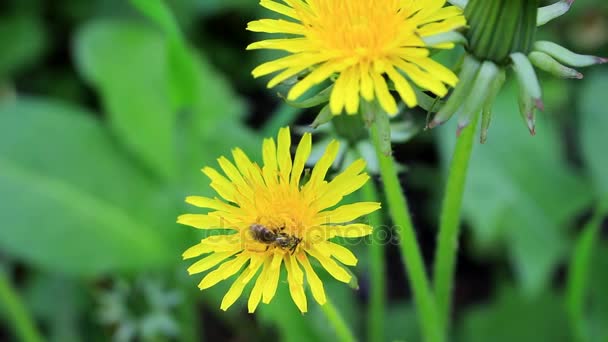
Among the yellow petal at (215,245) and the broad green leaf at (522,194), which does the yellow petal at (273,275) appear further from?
the broad green leaf at (522,194)

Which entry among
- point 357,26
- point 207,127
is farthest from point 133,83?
point 357,26

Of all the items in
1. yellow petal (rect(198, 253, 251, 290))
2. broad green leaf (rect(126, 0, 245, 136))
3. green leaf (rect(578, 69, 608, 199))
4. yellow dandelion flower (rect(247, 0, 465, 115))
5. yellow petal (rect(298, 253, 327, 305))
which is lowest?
green leaf (rect(578, 69, 608, 199))

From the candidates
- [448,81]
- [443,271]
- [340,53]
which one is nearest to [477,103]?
[448,81]

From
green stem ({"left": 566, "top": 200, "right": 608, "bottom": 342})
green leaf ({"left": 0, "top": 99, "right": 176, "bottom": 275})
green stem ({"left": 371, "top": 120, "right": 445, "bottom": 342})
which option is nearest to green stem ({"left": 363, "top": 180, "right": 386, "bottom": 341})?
green stem ({"left": 371, "top": 120, "right": 445, "bottom": 342})

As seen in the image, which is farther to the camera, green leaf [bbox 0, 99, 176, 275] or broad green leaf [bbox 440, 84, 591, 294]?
green leaf [bbox 0, 99, 176, 275]

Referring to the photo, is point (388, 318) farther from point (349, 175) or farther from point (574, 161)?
point (349, 175)

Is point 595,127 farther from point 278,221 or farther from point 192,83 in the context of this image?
point 278,221

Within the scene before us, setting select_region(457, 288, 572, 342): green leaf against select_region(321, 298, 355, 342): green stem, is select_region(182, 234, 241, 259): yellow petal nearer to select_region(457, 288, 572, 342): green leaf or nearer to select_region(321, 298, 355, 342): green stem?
select_region(321, 298, 355, 342): green stem
